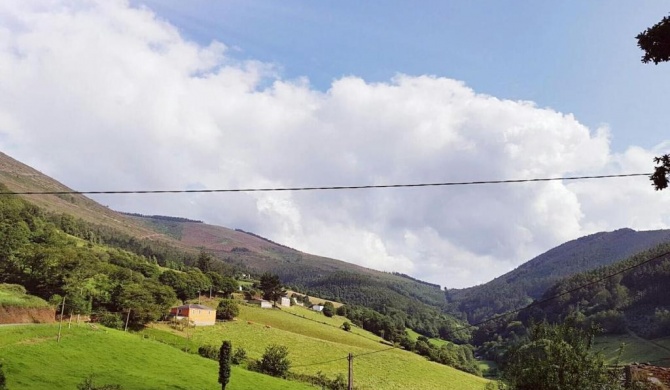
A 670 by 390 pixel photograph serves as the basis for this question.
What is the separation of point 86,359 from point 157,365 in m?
9.19

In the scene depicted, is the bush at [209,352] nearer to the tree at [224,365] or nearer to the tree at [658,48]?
the tree at [224,365]

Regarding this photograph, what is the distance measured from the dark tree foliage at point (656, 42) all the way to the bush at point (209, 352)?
8351 centimetres

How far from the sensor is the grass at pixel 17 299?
246 ft

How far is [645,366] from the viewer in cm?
2525

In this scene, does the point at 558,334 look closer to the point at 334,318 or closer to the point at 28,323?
the point at 28,323

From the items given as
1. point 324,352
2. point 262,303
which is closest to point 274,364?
point 324,352

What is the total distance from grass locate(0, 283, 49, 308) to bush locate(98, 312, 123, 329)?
9495 millimetres

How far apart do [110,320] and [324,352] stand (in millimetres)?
42983

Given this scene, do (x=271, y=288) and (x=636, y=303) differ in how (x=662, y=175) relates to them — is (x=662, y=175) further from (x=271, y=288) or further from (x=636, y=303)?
(x=636, y=303)

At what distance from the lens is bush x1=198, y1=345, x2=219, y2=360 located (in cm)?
8400

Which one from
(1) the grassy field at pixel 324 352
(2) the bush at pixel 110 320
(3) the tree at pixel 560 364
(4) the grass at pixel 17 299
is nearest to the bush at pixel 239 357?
(1) the grassy field at pixel 324 352

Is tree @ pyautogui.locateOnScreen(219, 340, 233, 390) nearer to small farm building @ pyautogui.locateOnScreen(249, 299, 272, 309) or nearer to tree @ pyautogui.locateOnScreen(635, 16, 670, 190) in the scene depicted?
tree @ pyautogui.locateOnScreen(635, 16, 670, 190)

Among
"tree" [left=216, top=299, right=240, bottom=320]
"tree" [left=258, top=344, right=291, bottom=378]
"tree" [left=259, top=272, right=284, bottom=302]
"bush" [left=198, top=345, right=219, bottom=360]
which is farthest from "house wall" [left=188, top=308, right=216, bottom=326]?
"tree" [left=259, top=272, right=284, bottom=302]

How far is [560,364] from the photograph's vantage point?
19.9 meters
